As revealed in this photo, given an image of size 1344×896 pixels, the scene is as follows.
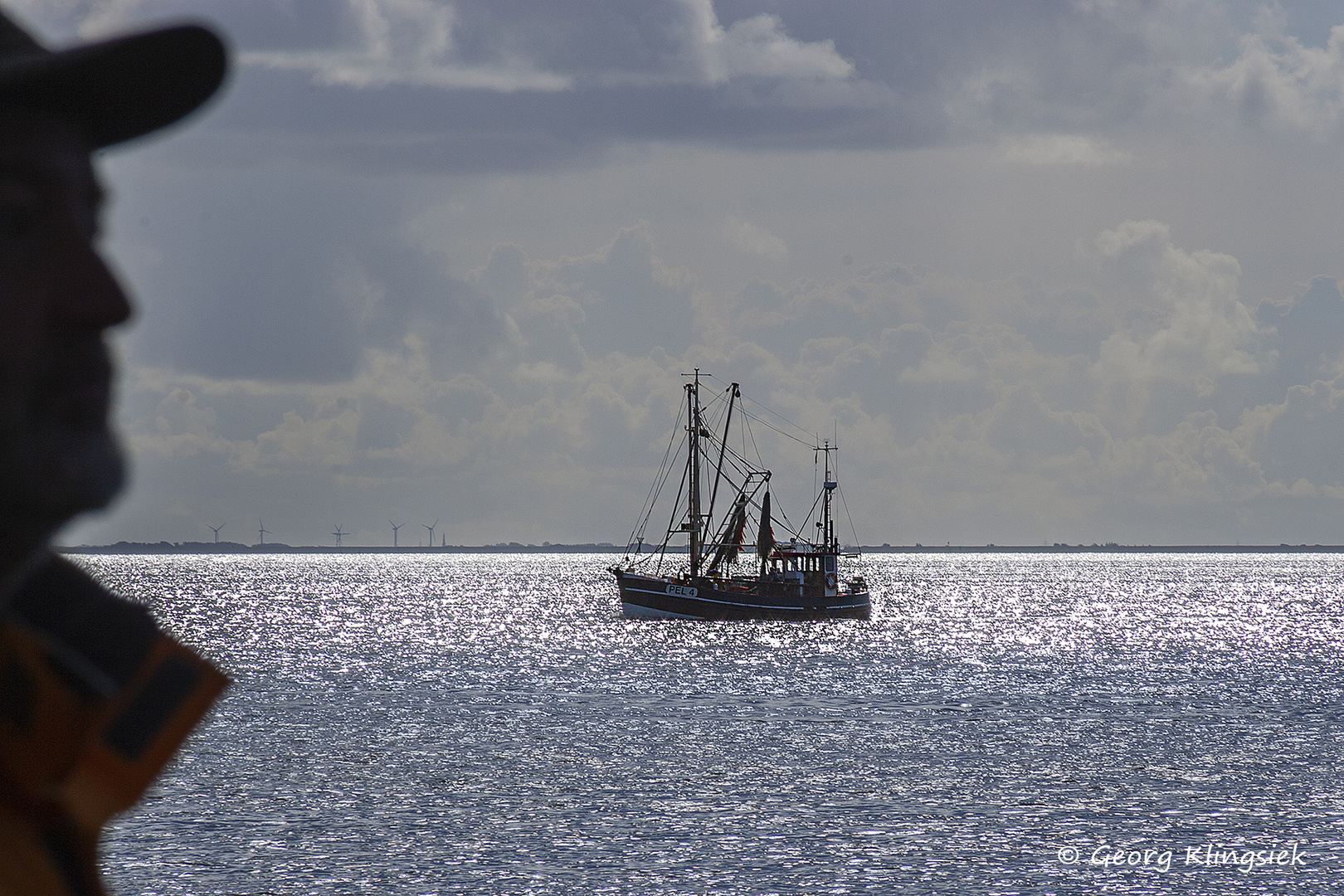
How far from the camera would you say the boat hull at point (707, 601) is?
114500 mm

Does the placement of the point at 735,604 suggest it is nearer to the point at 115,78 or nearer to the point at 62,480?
the point at 115,78

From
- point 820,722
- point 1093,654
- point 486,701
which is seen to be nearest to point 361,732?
point 486,701

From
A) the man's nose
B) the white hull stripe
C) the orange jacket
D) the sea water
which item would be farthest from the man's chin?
the white hull stripe

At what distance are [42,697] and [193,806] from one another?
1743 inches

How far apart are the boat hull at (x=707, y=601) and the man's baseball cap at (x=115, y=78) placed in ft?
366

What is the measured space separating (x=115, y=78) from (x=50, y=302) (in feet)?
1.66

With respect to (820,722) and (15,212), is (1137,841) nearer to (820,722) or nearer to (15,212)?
(820,722)

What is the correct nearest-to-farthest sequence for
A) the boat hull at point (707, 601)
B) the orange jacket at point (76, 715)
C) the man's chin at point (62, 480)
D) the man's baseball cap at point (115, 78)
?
the man's chin at point (62, 480) < the man's baseball cap at point (115, 78) < the orange jacket at point (76, 715) < the boat hull at point (707, 601)

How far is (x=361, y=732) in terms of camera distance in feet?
199
